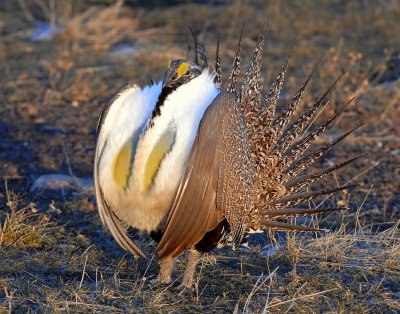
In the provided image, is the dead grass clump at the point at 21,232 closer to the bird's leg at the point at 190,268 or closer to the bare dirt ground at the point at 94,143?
the bare dirt ground at the point at 94,143

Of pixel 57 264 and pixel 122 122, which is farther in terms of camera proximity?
pixel 57 264

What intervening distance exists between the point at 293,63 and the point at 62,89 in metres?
1.88

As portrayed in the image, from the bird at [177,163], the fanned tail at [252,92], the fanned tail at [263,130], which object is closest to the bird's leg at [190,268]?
the bird at [177,163]

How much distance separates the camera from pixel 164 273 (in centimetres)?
315

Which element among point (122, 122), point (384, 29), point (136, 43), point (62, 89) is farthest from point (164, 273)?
point (384, 29)

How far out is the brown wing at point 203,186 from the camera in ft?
8.77

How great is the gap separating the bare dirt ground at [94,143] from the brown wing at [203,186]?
262mm

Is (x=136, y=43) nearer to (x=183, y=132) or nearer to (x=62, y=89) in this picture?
(x=62, y=89)

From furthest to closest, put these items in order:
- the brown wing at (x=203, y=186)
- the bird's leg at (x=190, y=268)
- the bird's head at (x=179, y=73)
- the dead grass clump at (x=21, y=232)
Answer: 1. the dead grass clump at (x=21, y=232)
2. the bird's leg at (x=190, y=268)
3. the bird's head at (x=179, y=73)
4. the brown wing at (x=203, y=186)

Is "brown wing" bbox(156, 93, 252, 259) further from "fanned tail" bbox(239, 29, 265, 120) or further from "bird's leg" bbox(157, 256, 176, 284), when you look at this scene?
"fanned tail" bbox(239, 29, 265, 120)

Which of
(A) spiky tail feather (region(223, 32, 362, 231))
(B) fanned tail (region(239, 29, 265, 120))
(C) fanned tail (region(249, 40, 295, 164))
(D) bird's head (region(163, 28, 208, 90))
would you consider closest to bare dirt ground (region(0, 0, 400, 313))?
(A) spiky tail feather (region(223, 32, 362, 231))

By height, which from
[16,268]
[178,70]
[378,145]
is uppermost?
[178,70]

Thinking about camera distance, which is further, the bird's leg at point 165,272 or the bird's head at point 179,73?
the bird's leg at point 165,272

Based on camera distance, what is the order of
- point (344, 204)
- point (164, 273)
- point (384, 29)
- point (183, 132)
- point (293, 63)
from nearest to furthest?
1. point (183, 132)
2. point (164, 273)
3. point (344, 204)
4. point (293, 63)
5. point (384, 29)
